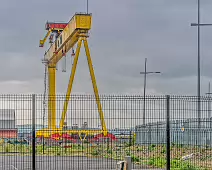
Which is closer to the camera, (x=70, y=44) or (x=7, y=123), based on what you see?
(x=7, y=123)

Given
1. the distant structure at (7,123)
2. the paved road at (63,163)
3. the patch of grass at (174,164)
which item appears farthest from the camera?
the patch of grass at (174,164)

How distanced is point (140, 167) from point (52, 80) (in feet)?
131

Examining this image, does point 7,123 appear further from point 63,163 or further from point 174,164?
point 174,164

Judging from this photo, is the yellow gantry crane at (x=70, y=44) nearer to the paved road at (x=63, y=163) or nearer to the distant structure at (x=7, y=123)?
the paved road at (x=63, y=163)

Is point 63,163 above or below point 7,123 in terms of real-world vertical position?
below

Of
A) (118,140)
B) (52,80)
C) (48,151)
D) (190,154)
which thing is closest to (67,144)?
(48,151)

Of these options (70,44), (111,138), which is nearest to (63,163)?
(111,138)

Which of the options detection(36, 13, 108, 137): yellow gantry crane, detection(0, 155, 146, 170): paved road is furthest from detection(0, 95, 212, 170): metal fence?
detection(36, 13, 108, 137): yellow gantry crane

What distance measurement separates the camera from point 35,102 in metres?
18.0

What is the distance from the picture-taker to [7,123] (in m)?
18.8

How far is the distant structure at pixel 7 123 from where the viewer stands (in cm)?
1834

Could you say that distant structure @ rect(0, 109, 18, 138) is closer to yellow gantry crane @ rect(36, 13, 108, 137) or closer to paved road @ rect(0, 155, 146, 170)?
paved road @ rect(0, 155, 146, 170)

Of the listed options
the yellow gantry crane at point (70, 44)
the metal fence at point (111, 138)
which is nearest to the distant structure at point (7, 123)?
the metal fence at point (111, 138)

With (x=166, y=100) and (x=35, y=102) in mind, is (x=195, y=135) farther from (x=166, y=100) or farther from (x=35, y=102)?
(x=35, y=102)
